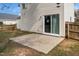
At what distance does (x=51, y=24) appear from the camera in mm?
3336

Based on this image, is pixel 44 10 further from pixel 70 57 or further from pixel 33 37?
pixel 70 57

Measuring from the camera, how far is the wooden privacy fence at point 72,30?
10.4 ft

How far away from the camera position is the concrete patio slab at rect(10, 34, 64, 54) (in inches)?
127

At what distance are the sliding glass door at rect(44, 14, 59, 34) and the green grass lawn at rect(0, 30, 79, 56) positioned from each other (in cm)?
25

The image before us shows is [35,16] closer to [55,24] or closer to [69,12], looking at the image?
[55,24]

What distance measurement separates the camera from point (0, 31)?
10.9 feet

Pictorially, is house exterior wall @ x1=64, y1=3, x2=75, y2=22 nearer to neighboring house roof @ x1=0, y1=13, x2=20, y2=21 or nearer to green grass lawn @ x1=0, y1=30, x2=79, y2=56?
green grass lawn @ x1=0, y1=30, x2=79, y2=56

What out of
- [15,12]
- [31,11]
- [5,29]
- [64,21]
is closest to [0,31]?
[5,29]

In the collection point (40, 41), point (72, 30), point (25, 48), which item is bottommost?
point (25, 48)

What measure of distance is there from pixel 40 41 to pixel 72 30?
540 millimetres

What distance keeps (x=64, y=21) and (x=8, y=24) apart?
91cm

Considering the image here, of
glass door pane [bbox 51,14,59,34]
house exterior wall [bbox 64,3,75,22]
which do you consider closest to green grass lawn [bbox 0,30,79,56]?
glass door pane [bbox 51,14,59,34]

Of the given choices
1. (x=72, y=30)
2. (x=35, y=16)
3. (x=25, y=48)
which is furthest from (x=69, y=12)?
(x=25, y=48)

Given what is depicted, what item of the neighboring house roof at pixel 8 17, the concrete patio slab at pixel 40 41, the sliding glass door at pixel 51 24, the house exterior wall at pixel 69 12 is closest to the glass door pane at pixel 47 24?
the sliding glass door at pixel 51 24
